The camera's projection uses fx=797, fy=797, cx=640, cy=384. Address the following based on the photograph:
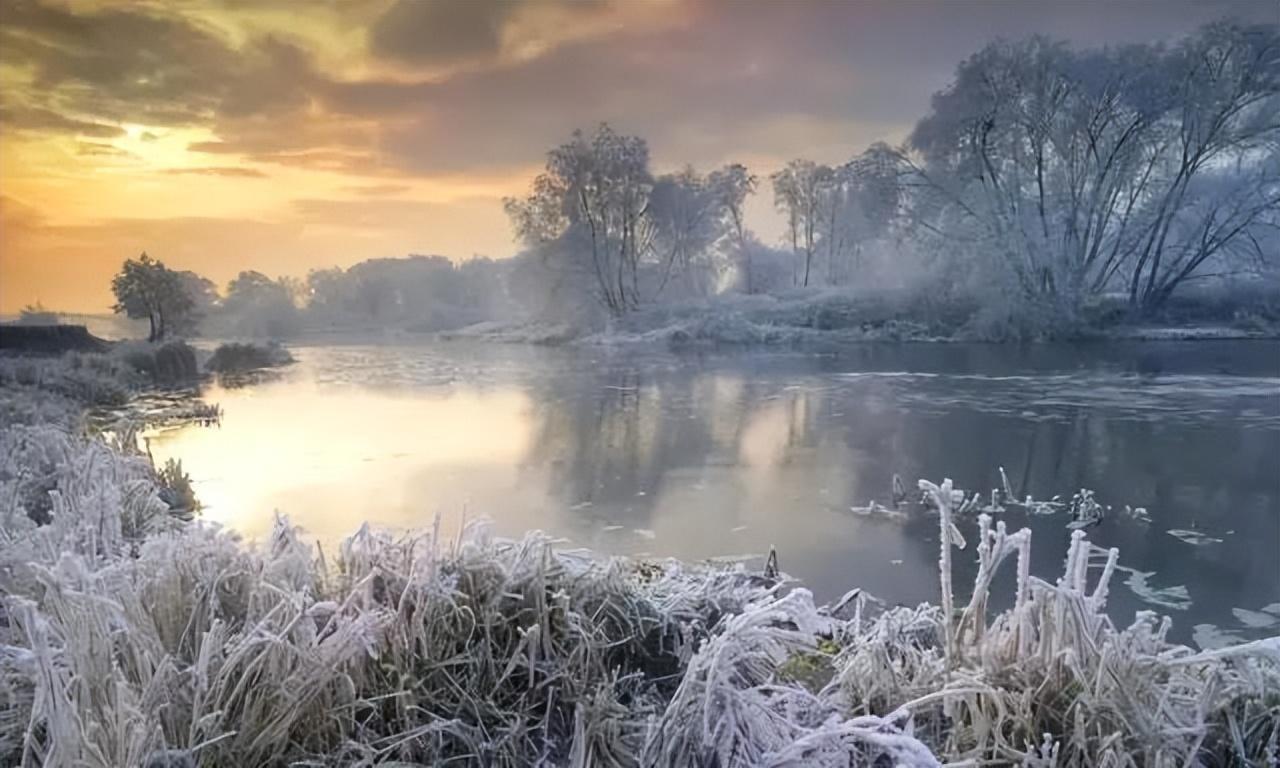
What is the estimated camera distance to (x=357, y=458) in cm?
353

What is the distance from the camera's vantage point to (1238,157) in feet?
16.0

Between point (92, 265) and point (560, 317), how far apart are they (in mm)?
2915

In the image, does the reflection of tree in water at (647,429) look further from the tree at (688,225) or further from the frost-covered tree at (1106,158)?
the frost-covered tree at (1106,158)

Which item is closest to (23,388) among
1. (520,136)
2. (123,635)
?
(520,136)

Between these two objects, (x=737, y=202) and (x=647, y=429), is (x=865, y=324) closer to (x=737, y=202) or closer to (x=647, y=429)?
(x=737, y=202)

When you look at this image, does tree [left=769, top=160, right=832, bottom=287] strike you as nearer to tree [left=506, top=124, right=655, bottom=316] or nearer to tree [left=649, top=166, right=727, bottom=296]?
tree [left=649, top=166, right=727, bottom=296]

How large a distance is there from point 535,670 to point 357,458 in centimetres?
261

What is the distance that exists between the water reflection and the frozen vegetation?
267 millimetres

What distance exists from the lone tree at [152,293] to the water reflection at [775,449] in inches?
25.1

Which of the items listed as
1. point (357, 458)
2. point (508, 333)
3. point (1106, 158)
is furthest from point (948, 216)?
point (357, 458)

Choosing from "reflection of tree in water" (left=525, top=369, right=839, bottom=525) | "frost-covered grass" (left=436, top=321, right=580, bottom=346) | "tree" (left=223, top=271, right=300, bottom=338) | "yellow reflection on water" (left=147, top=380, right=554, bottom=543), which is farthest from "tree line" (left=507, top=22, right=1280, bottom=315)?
"tree" (left=223, top=271, right=300, bottom=338)

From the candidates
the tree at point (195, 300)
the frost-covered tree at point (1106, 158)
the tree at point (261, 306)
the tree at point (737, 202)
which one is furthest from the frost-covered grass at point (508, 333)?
the frost-covered tree at point (1106, 158)

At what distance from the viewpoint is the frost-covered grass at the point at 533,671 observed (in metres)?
0.95

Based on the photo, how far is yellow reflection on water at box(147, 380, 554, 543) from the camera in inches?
108
